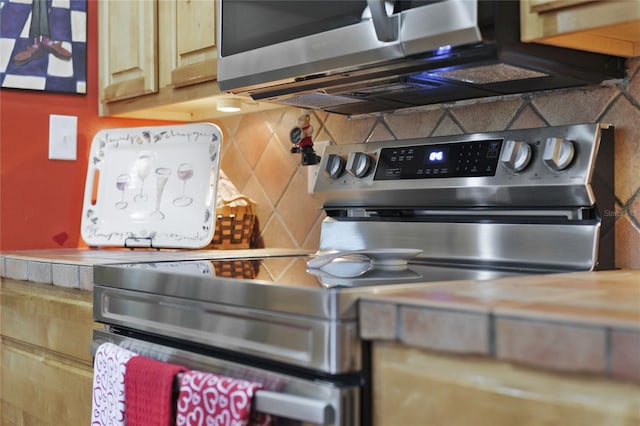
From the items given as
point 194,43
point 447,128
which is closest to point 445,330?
point 447,128

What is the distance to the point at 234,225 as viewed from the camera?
219cm

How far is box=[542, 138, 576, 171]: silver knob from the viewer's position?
1347 millimetres

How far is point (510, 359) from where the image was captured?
2.75ft

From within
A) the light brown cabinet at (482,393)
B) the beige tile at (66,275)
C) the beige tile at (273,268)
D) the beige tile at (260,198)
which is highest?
the beige tile at (260,198)

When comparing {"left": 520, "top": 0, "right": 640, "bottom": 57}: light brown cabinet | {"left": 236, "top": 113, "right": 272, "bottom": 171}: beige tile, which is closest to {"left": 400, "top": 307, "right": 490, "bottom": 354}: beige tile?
{"left": 520, "top": 0, "right": 640, "bottom": 57}: light brown cabinet

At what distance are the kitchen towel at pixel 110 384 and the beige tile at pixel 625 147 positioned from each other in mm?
879

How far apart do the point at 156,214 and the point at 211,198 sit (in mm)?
209

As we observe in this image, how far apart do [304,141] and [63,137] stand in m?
0.88

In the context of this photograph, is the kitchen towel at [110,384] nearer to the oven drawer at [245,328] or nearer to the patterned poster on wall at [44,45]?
the oven drawer at [245,328]

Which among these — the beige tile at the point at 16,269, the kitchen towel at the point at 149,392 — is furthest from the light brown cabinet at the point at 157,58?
the kitchen towel at the point at 149,392

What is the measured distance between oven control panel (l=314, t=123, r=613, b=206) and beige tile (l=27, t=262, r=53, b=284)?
2.07 feet

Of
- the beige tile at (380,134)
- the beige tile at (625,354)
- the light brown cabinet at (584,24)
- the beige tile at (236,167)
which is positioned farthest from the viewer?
the beige tile at (236,167)

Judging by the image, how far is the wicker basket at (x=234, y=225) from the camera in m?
2.16

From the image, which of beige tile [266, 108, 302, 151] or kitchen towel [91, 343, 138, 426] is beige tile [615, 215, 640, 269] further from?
beige tile [266, 108, 302, 151]
